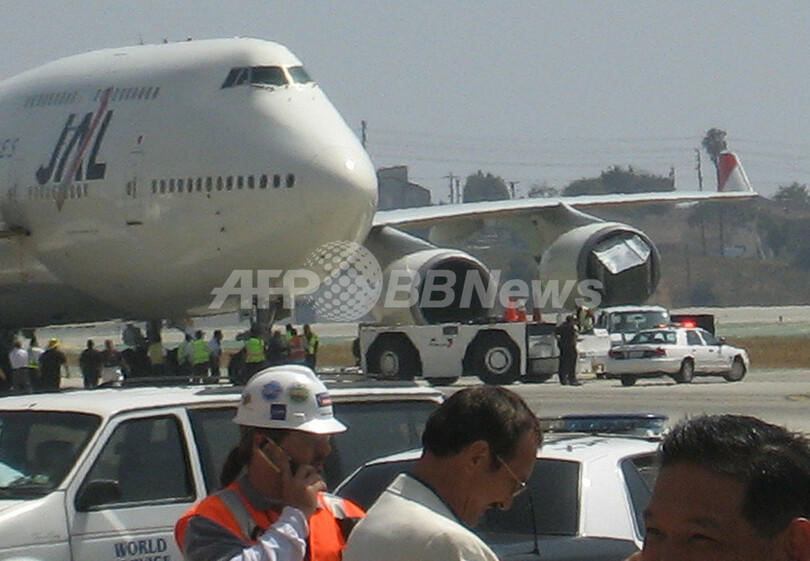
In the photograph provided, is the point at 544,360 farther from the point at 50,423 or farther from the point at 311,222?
the point at 50,423

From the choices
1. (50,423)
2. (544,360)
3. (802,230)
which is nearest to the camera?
(50,423)

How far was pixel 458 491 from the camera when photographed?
4406 mm

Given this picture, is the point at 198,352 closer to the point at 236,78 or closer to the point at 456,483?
the point at 236,78

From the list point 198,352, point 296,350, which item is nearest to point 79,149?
point 296,350

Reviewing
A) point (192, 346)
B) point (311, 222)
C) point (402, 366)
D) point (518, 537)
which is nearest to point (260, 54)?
point (311, 222)

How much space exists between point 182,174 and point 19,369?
6438 mm

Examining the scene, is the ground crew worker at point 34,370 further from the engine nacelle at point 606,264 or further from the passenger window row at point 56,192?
the engine nacelle at point 606,264

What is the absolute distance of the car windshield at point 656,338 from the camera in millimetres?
37344

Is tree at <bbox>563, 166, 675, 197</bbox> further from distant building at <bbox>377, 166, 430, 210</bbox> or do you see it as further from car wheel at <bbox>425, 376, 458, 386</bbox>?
car wheel at <bbox>425, 376, 458, 386</bbox>

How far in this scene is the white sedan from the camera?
36.8 m

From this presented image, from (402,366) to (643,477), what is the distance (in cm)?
2754

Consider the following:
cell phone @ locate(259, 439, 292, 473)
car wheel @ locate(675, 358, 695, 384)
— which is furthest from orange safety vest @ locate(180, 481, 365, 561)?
car wheel @ locate(675, 358, 695, 384)

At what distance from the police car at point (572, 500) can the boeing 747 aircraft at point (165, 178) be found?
18.3m

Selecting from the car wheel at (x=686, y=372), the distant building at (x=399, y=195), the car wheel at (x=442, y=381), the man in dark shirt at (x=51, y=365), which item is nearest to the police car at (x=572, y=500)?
the man in dark shirt at (x=51, y=365)
